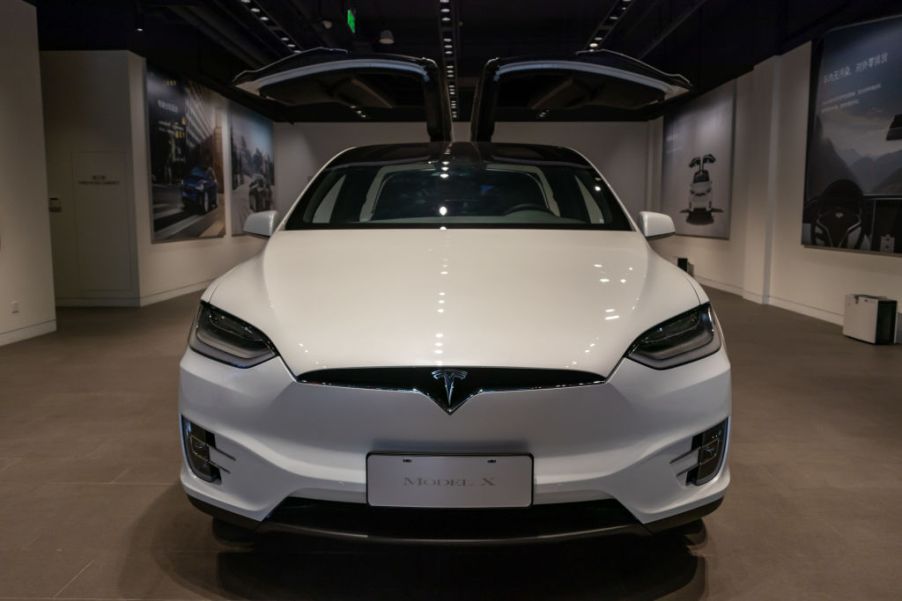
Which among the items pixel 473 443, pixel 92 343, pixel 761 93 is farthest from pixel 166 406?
pixel 761 93

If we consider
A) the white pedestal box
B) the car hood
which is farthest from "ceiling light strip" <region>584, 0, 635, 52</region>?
the car hood

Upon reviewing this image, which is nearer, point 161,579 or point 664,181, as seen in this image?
point 161,579

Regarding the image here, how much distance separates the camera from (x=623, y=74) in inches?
135

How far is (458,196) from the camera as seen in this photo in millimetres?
2523

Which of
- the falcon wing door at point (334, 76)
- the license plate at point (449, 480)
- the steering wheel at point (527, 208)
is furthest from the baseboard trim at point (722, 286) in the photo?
the license plate at point (449, 480)

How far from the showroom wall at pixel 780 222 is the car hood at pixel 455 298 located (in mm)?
5342

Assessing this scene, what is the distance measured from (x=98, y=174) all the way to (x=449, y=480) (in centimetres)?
768

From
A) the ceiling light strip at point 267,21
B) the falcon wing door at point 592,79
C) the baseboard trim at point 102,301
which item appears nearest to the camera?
the falcon wing door at point 592,79

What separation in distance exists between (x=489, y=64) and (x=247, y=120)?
9.33 m

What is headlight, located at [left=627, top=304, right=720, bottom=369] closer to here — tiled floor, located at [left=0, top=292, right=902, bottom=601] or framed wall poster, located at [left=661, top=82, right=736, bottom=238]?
tiled floor, located at [left=0, top=292, right=902, bottom=601]

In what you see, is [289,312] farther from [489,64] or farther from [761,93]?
[761,93]

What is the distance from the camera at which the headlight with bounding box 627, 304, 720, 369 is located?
155 cm

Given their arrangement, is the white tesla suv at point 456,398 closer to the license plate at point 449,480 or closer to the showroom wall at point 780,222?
the license plate at point 449,480

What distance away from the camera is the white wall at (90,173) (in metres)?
7.72
